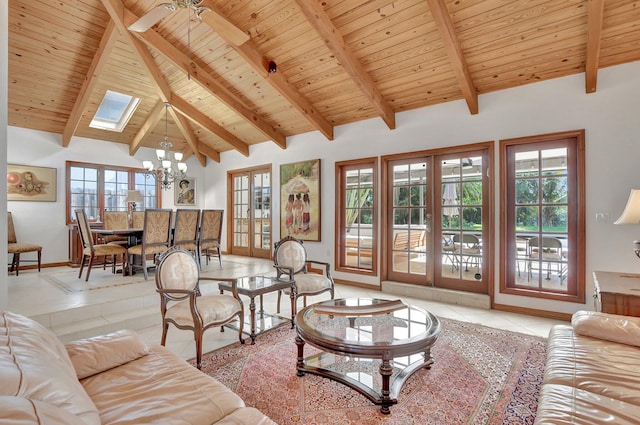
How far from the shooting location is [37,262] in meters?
5.61

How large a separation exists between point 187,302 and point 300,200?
142 inches

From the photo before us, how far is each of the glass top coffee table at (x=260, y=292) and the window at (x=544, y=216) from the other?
2757mm

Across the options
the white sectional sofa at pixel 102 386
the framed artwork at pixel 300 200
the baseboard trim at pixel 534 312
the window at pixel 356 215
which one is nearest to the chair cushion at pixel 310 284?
the window at pixel 356 215

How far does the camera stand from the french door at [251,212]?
700 cm

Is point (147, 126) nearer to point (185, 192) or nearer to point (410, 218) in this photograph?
point (185, 192)

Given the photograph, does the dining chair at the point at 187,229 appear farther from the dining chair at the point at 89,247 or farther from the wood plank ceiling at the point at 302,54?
the wood plank ceiling at the point at 302,54

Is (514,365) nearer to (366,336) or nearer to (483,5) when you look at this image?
(366,336)

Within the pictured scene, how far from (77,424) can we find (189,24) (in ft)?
14.5

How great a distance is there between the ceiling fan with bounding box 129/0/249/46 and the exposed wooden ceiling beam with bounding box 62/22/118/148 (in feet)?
5.78

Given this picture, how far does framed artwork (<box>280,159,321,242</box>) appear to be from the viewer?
5832 mm

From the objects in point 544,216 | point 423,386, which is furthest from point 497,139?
point 423,386

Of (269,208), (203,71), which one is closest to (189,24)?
(203,71)

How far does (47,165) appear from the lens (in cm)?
591

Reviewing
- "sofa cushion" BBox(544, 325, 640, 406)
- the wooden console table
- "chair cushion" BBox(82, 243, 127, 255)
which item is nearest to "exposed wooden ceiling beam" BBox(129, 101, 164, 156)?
"chair cushion" BBox(82, 243, 127, 255)
